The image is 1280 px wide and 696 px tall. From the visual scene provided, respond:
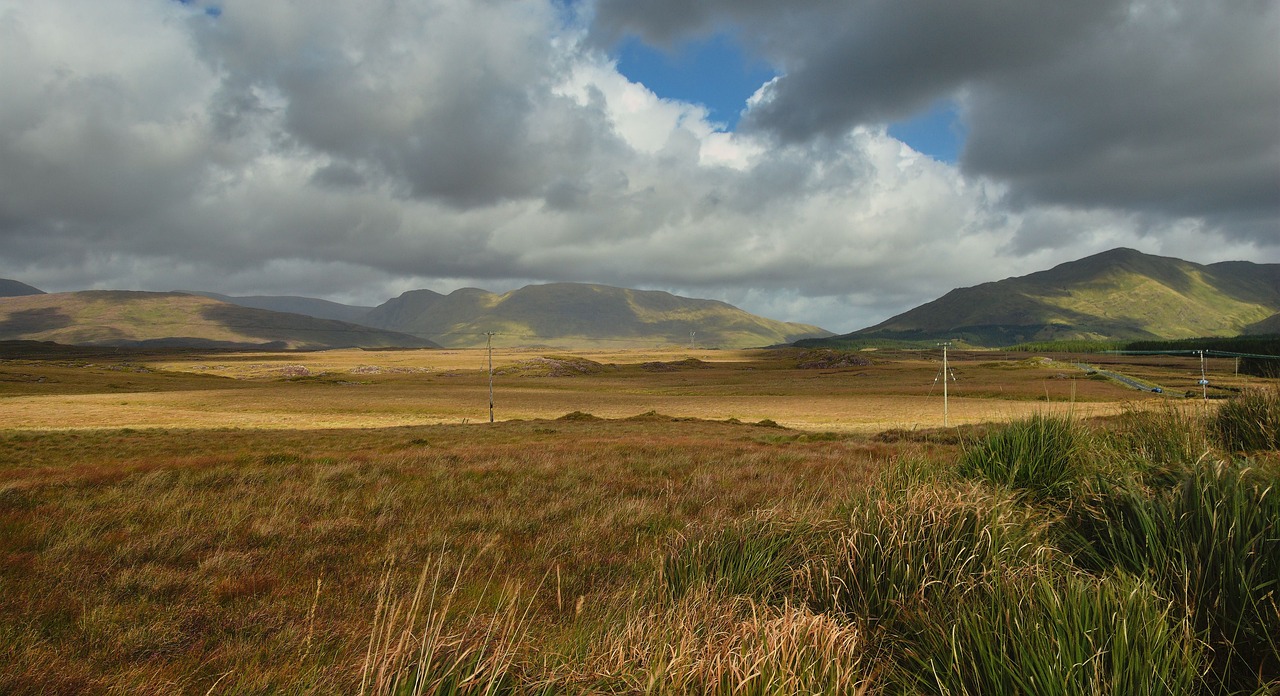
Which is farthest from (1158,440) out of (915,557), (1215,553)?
(915,557)

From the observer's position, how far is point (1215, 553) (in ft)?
15.2

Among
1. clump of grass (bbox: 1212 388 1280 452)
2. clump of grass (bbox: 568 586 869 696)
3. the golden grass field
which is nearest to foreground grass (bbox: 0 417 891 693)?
clump of grass (bbox: 568 586 869 696)

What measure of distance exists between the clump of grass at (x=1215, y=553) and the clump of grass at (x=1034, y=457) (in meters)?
2.27

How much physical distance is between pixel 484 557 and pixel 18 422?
183 ft

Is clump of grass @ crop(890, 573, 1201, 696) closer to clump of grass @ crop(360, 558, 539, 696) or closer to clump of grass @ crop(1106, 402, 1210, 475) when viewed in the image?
clump of grass @ crop(360, 558, 539, 696)

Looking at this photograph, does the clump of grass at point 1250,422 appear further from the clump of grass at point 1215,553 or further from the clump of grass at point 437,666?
the clump of grass at point 437,666

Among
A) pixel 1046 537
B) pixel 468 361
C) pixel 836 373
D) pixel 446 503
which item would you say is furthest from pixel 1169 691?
pixel 468 361

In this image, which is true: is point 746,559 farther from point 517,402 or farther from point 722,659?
point 517,402

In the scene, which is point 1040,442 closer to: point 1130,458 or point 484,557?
point 1130,458

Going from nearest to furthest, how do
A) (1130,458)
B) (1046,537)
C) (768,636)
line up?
(768,636), (1046,537), (1130,458)

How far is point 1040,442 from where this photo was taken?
887 centimetres

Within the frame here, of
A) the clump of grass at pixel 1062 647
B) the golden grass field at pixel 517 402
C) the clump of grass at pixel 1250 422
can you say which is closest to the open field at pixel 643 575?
the clump of grass at pixel 1062 647

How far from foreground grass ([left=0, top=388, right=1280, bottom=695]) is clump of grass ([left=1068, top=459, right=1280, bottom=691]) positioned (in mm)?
28

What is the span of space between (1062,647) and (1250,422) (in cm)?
1011
